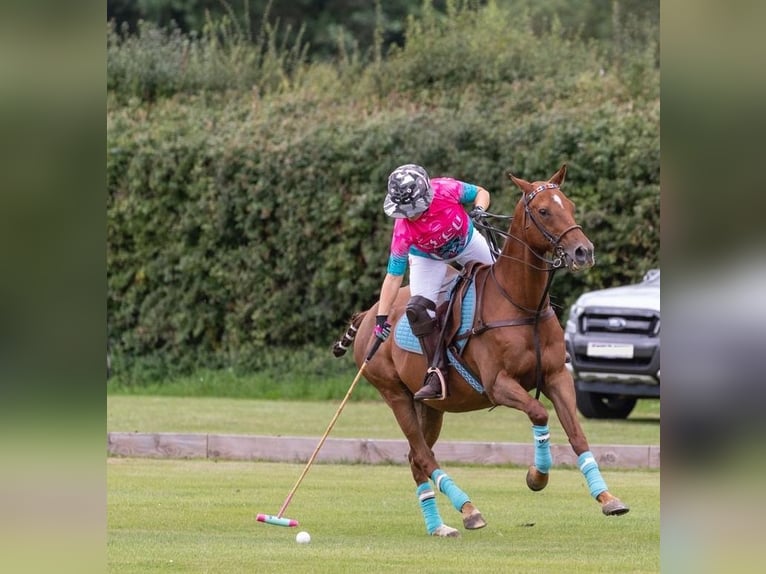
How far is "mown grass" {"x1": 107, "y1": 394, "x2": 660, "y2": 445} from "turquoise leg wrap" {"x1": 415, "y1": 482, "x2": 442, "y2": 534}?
16.4 feet

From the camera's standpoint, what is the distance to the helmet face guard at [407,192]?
340 inches

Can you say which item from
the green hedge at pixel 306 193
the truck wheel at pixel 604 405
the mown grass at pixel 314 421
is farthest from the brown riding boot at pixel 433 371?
the green hedge at pixel 306 193

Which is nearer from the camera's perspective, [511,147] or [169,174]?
[511,147]

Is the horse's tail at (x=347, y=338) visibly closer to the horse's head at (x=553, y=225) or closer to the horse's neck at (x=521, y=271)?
the horse's neck at (x=521, y=271)

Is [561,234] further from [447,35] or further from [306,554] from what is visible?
[447,35]

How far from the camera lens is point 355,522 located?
9453 millimetres

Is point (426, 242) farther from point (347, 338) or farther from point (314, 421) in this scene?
point (314, 421)

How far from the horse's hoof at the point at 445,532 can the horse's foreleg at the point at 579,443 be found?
96 cm

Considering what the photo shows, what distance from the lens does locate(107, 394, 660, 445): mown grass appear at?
1488 cm

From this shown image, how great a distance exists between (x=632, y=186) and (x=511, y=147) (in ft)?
5.53

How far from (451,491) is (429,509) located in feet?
1.24

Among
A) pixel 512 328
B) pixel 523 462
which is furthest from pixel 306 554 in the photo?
pixel 523 462
